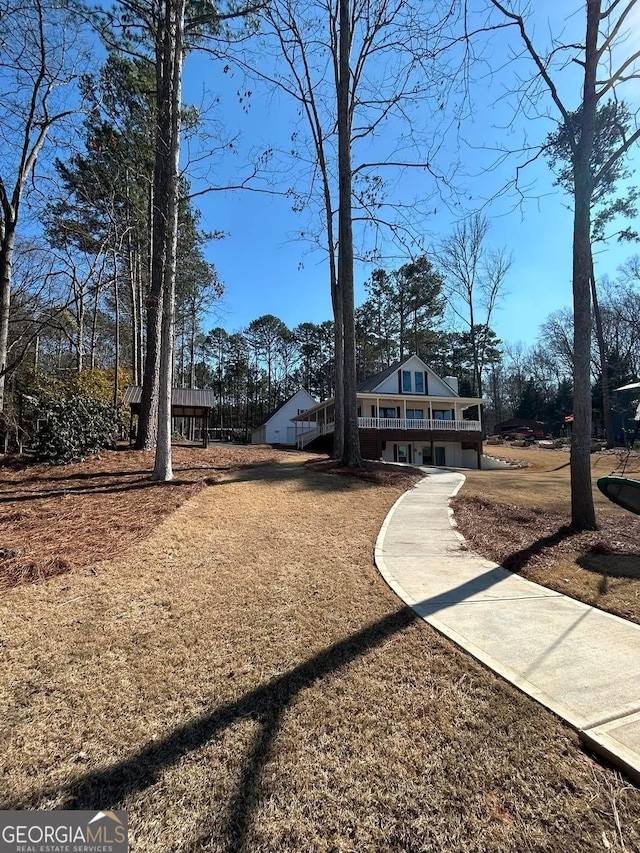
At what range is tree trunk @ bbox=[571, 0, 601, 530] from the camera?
20.4 ft

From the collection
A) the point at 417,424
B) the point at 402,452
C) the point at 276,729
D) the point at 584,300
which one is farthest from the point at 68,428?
the point at 402,452

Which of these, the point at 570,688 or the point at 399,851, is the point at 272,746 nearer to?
the point at 399,851

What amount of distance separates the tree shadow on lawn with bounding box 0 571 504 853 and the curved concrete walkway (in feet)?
3.45

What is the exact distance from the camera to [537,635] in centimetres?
310

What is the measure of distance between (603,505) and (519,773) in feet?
29.2

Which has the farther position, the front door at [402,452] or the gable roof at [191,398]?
the front door at [402,452]

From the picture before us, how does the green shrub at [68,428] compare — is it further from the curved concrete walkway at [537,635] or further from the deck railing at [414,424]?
the deck railing at [414,424]

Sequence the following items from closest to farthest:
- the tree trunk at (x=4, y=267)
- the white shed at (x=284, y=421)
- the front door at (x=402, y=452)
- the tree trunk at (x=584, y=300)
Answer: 1. the tree trunk at (x=584, y=300)
2. the tree trunk at (x=4, y=267)
3. the front door at (x=402, y=452)
4. the white shed at (x=284, y=421)

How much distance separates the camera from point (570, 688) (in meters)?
2.40

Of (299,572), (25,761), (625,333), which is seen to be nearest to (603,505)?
(299,572)

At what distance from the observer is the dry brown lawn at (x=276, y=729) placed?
1.61 meters

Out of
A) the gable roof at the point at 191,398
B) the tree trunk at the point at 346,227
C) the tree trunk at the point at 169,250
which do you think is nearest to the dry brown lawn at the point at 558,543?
the tree trunk at the point at 346,227

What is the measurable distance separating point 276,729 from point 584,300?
7.21 m

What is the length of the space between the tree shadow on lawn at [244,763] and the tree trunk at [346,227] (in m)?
8.99
